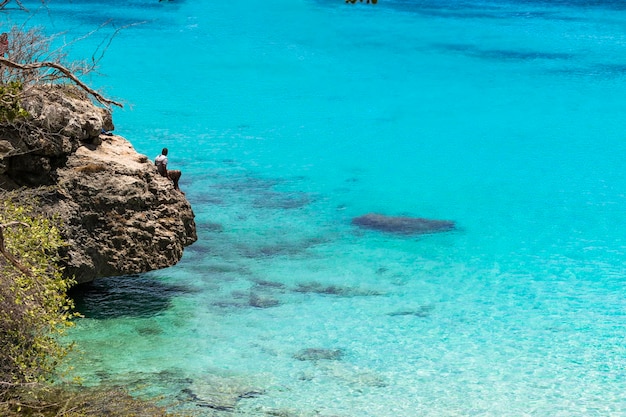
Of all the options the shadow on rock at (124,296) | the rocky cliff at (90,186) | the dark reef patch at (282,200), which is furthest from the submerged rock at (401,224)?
the rocky cliff at (90,186)

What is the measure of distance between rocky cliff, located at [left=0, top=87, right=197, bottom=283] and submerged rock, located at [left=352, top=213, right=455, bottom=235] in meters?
5.54

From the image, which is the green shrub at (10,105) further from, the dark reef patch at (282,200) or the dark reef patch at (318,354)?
the dark reef patch at (282,200)

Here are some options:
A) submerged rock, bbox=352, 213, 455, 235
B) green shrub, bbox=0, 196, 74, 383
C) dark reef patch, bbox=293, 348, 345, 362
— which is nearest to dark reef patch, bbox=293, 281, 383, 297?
dark reef patch, bbox=293, 348, 345, 362

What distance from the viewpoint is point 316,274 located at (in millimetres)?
14391

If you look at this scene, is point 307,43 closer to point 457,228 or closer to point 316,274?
point 457,228

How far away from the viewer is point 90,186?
11.4 metres

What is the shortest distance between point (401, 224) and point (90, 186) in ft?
23.9

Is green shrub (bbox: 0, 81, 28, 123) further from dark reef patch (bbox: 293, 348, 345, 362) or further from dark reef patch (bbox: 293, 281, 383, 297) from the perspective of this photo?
dark reef patch (bbox: 293, 281, 383, 297)

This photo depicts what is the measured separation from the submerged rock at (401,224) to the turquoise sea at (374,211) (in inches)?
10.8

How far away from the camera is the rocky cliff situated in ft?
35.5

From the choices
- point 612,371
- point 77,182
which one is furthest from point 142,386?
point 612,371

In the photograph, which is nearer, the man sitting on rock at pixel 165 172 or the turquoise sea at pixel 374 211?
the turquoise sea at pixel 374 211

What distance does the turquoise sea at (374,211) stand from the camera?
36.9 feet

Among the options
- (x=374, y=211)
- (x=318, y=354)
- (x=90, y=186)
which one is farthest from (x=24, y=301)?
(x=374, y=211)
